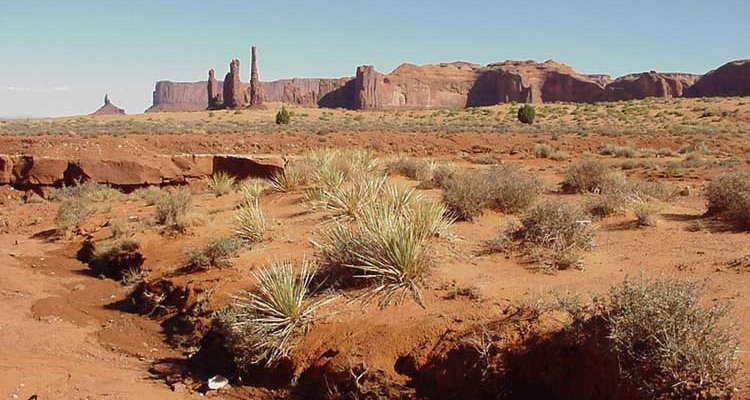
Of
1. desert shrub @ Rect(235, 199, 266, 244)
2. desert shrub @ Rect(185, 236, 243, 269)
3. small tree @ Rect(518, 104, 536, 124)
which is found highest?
small tree @ Rect(518, 104, 536, 124)

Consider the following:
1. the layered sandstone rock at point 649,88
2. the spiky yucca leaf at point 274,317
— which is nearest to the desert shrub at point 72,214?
the spiky yucca leaf at point 274,317

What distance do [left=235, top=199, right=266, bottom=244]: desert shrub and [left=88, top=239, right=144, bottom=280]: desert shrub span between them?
6.99 feet

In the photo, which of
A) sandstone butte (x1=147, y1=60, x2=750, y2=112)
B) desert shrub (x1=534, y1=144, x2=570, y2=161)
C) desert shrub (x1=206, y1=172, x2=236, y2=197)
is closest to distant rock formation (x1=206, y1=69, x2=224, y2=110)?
sandstone butte (x1=147, y1=60, x2=750, y2=112)

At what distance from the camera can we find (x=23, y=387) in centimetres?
600

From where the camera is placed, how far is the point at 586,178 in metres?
13.5

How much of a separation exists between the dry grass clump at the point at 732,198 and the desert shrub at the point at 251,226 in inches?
270

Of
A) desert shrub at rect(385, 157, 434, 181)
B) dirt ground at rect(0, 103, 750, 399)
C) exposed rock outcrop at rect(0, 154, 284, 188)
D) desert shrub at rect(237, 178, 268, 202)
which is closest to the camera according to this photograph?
dirt ground at rect(0, 103, 750, 399)

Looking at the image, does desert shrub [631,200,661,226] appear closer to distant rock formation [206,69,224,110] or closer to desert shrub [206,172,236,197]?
desert shrub [206,172,236,197]

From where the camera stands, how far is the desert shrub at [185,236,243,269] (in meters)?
8.89

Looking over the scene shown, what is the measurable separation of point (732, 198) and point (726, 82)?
8166cm

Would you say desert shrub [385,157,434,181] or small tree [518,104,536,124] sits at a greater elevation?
small tree [518,104,536,124]

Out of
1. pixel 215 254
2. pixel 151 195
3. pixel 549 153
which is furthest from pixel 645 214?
pixel 549 153

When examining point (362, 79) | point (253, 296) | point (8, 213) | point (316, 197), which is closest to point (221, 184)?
point (316, 197)

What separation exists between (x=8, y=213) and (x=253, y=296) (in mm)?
12535
